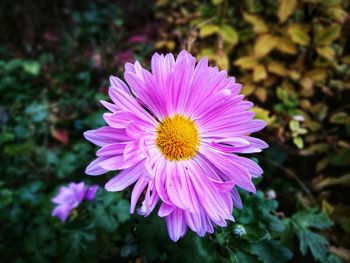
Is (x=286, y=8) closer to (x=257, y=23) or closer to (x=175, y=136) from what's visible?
(x=257, y=23)

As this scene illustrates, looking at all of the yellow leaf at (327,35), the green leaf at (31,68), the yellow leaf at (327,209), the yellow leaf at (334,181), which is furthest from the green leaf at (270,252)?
the green leaf at (31,68)

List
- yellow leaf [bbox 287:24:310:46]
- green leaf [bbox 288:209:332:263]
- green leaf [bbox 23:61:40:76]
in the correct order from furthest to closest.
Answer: green leaf [bbox 23:61:40:76]
yellow leaf [bbox 287:24:310:46]
green leaf [bbox 288:209:332:263]

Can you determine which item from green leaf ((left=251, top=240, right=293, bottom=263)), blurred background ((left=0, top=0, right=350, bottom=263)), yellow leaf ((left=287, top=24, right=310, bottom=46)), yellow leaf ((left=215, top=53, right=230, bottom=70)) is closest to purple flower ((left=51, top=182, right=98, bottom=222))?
blurred background ((left=0, top=0, right=350, bottom=263))

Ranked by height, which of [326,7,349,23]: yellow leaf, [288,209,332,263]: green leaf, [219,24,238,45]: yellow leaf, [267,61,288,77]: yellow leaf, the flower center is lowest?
[288,209,332,263]: green leaf

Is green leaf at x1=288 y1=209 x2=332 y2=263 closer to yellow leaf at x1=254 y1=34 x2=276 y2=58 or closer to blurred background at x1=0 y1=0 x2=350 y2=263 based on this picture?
blurred background at x1=0 y1=0 x2=350 y2=263

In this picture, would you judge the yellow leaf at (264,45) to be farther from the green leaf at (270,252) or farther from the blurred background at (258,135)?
the green leaf at (270,252)

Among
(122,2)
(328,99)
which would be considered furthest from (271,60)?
(122,2)
